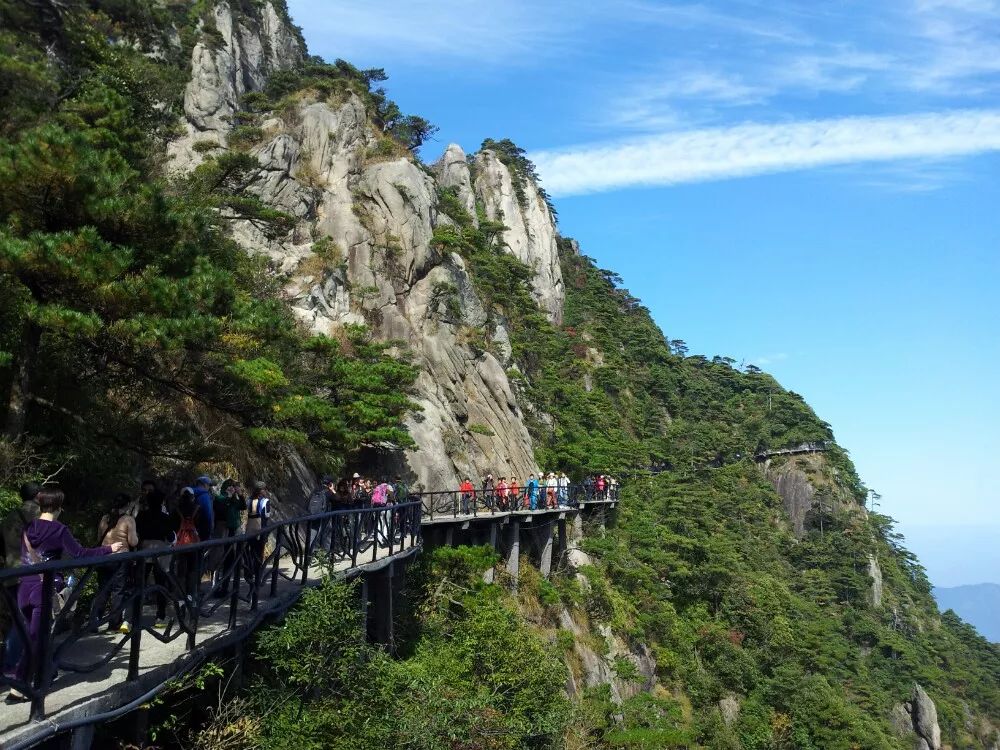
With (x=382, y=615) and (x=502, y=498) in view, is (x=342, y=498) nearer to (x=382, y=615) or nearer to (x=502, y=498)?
(x=382, y=615)

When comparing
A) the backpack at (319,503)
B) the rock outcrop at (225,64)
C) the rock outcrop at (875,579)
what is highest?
the rock outcrop at (225,64)

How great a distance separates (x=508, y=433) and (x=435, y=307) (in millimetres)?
6912

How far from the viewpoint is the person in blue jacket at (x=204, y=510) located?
10086 mm

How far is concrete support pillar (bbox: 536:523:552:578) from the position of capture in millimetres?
29328

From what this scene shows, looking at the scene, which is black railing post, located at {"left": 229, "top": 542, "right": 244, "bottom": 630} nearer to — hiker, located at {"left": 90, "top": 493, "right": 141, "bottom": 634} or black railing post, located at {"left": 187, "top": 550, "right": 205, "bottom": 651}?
black railing post, located at {"left": 187, "top": 550, "right": 205, "bottom": 651}

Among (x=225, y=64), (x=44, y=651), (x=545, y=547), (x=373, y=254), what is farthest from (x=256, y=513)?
(x=225, y=64)

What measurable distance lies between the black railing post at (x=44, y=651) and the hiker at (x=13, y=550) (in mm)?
178

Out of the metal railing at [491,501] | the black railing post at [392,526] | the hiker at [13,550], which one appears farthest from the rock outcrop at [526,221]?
the hiker at [13,550]

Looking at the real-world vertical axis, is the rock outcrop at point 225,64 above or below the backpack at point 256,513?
above

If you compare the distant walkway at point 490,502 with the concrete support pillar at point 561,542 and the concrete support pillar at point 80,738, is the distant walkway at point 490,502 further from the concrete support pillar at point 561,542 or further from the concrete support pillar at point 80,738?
the concrete support pillar at point 80,738

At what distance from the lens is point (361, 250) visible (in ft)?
112

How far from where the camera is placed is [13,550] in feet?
22.9

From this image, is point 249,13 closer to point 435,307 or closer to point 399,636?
Result: point 435,307

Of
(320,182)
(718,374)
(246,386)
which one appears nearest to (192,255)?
(246,386)
